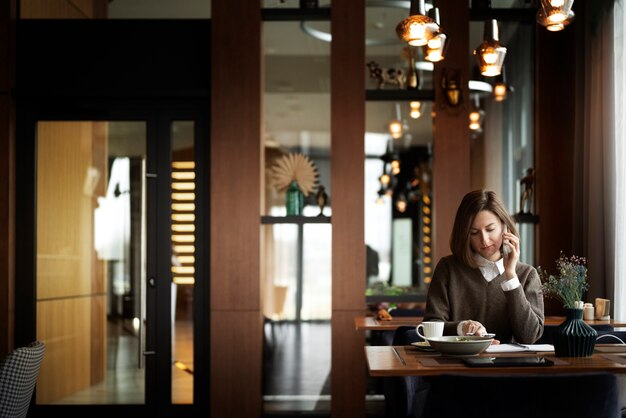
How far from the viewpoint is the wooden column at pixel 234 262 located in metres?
5.94

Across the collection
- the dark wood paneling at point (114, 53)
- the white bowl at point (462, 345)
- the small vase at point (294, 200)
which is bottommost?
the white bowl at point (462, 345)

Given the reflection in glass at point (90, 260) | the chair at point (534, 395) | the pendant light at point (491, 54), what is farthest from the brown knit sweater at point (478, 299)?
the reflection in glass at point (90, 260)

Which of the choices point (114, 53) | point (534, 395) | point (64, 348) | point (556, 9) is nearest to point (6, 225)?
point (64, 348)

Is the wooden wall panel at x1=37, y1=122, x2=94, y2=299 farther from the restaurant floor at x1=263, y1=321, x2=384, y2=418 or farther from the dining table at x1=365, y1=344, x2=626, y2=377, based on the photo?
the dining table at x1=365, y1=344, x2=626, y2=377

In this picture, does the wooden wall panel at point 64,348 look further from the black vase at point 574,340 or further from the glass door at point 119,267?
the black vase at point 574,340

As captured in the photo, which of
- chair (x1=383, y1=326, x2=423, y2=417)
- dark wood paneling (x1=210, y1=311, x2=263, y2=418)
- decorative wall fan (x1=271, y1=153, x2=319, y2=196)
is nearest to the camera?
chair (x1=383, y1=326, x2=423, y2=417)

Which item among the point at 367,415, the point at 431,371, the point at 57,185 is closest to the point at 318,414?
the point at 367,415

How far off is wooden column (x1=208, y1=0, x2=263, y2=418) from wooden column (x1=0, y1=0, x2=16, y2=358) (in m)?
1.40

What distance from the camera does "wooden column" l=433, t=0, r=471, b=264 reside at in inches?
237

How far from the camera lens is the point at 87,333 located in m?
6.09

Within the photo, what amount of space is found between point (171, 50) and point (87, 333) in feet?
6.82

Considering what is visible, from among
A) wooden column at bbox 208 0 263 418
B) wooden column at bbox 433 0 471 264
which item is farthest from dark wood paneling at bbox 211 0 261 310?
wooden column at bbox 433 0 471 264

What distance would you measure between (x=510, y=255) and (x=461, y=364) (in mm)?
689

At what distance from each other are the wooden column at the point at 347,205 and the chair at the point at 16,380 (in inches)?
109
